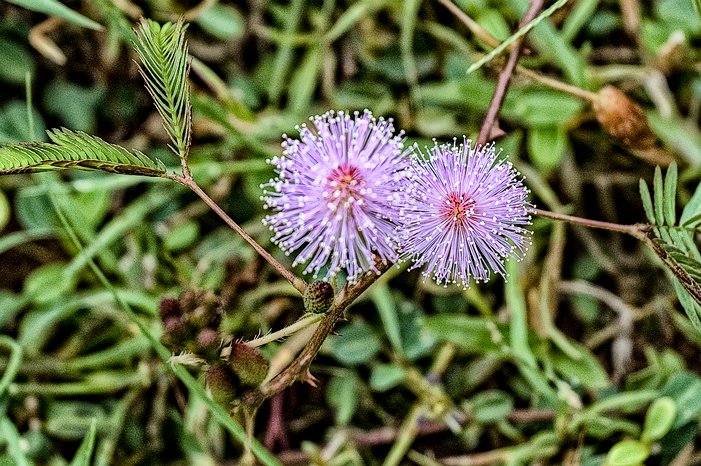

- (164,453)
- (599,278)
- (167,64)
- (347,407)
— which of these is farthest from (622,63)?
A: (164,453)

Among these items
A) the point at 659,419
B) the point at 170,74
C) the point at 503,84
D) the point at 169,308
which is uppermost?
the point at 503,84

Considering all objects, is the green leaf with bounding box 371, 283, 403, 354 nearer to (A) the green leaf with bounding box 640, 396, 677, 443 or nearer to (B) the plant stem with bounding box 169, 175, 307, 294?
(A) the green leaf with bounding box 640, 396, 677, 443

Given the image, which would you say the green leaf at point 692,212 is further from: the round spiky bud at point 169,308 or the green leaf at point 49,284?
the green leaf at point 49,284

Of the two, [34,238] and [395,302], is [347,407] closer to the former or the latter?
[395,302]

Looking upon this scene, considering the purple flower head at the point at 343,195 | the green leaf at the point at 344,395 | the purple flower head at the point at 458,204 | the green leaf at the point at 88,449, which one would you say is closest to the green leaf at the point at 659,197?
the purple flower head at the point at 458,204

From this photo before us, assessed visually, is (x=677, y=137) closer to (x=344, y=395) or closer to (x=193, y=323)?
(x=344, y=395)

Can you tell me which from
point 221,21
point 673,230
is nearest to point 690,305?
point 673,230

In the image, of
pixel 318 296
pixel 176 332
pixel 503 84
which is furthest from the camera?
pixel 503 84

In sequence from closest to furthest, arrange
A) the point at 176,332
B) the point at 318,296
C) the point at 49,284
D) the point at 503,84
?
the point at 318,296
the point at 176,332
the point at 503,84
the point at 49,284

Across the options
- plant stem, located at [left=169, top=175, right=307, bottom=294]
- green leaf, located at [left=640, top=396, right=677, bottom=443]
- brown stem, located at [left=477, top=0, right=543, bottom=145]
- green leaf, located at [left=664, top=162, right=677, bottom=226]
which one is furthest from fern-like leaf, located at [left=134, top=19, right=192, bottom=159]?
green leaf, located at [left=640, top=396, right=677, bottom=443]

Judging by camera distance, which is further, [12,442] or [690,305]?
[12,442]
